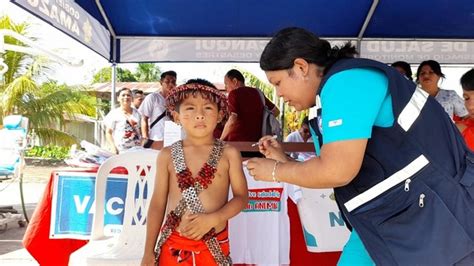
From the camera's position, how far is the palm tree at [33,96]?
529 inches

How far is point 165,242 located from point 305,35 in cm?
120

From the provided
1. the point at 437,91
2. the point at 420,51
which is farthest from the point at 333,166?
the point at 420,51

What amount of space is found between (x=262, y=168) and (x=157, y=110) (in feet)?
17.1

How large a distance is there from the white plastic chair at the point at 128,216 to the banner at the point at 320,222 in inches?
39.4

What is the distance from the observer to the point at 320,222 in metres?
3.20

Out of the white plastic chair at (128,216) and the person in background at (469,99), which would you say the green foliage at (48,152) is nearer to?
the white plastic chair at (128,216)

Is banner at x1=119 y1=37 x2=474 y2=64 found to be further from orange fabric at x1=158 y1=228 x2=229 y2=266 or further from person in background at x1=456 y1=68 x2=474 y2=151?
orange fabric at x1=158 y1=228 x2=229 y2=266

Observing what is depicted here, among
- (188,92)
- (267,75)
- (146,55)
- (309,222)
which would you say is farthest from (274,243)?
(146,55)

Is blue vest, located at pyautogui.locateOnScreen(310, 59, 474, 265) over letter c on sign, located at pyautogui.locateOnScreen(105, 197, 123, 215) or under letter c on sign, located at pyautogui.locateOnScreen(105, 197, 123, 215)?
over

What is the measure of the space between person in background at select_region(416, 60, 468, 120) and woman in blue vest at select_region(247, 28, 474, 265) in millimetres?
3907

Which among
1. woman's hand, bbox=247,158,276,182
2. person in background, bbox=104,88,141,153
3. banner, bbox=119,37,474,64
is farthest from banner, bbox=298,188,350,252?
banner, bbox=119,37,474,64

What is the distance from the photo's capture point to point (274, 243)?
314 cm

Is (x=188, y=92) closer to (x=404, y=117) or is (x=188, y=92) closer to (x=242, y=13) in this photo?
(x=404, y=117)

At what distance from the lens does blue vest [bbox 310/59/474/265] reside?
125 centimetres
